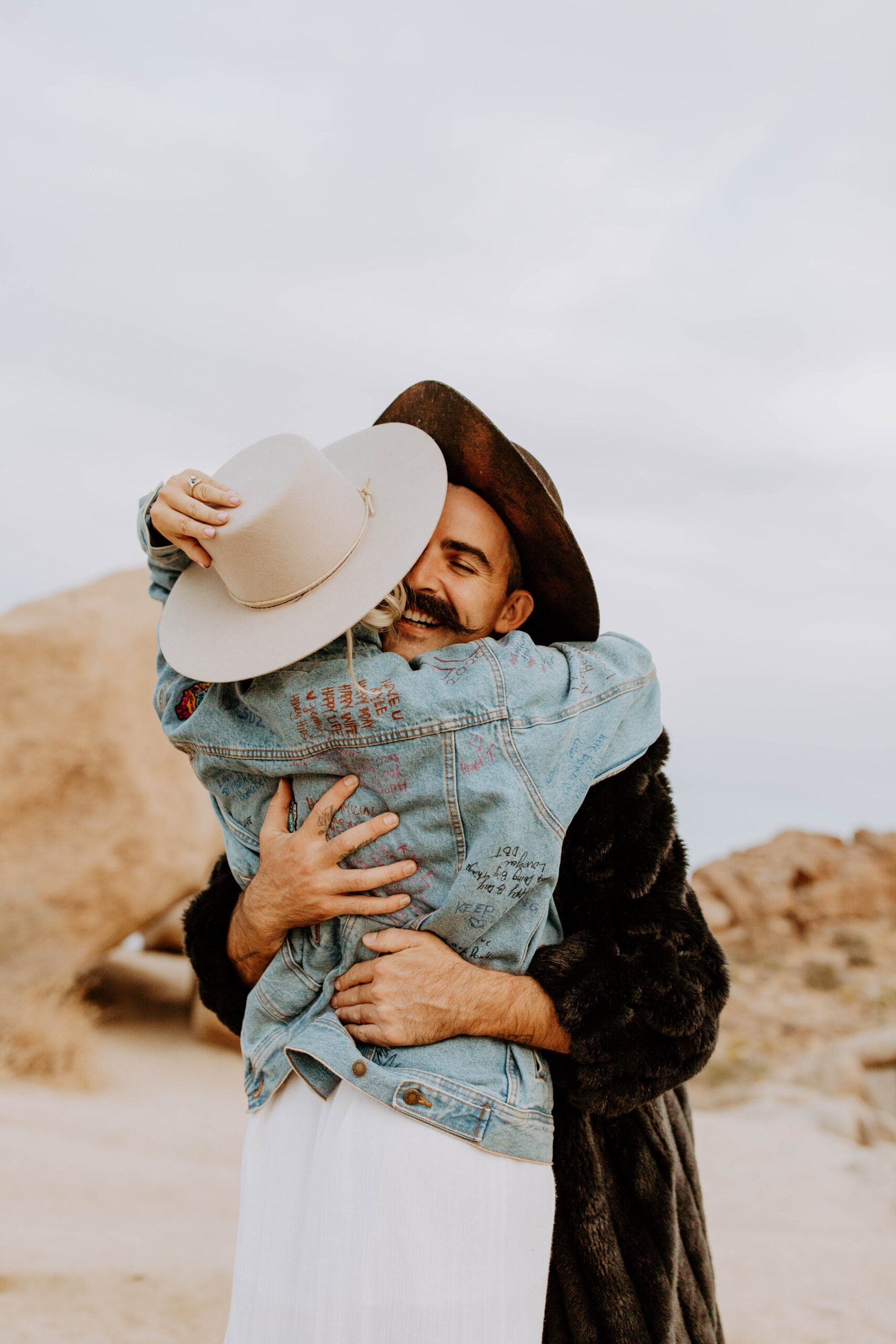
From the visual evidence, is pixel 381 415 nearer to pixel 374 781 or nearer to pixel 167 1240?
pixel 374 781

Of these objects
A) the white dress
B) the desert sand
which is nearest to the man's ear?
the white dress

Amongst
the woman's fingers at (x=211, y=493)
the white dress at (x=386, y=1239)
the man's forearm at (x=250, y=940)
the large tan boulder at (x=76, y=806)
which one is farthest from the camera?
the large tan boulder at (x=76, y=806)

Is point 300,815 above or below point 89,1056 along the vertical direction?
above

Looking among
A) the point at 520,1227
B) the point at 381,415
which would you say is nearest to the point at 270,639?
the point at 381,415

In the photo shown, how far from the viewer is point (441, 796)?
69.7 inches

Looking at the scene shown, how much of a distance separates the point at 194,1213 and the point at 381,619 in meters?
5.13

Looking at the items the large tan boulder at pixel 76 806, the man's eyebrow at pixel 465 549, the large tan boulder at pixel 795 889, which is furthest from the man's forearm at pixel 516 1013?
the large tan boulder at pixel 795 889

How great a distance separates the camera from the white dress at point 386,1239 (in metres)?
1.61

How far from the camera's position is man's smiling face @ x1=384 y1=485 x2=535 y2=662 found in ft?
7.09

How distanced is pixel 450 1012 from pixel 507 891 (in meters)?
0.25

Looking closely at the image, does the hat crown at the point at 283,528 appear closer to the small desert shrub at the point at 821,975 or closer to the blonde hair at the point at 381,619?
the blonde hair at the point at 381,619

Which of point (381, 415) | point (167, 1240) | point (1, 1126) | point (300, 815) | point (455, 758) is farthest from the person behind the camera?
point (1, 1126)

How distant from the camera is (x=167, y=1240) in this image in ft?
16.8

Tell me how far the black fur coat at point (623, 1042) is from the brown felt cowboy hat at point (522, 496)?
436 mm
